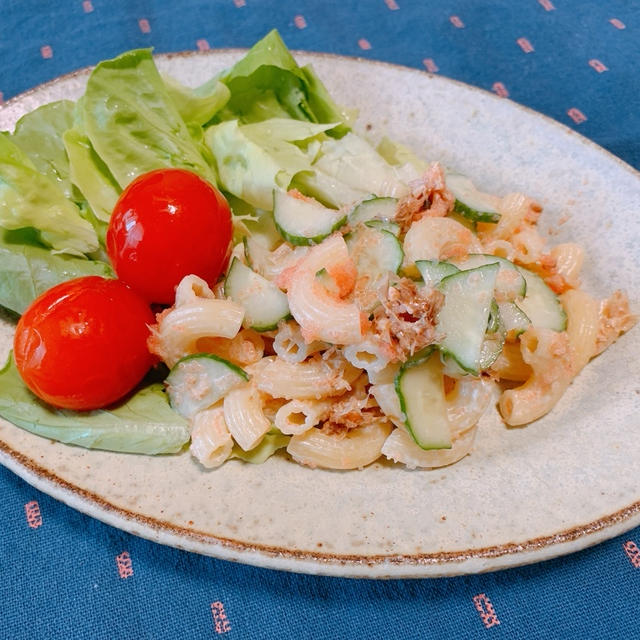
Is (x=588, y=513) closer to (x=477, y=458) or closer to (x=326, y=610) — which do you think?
(x=477, y=458)

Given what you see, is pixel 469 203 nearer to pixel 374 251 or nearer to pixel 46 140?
pixel 374 251

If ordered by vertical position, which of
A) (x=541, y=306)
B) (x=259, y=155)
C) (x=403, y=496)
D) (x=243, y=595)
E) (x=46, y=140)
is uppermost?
(x=46, y=140)

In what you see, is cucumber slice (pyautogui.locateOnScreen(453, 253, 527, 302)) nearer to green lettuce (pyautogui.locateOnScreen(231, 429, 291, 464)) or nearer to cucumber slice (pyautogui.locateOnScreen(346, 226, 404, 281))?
cucumber slice (pyautogui.locateOnScreen(346, 226, 404, 281))

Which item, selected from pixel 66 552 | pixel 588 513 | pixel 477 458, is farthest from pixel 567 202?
pixel 66 552

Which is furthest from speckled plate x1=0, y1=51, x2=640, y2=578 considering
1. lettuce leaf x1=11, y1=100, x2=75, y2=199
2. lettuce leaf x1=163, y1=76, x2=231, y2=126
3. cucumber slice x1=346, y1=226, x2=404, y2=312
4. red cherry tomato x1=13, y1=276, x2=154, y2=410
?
lettuce leaf x1=163, y1=76, x2=231, y2=126

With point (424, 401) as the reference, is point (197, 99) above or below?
above

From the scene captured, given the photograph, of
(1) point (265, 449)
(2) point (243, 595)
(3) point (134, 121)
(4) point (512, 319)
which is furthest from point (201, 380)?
(3) point (134, 121)
